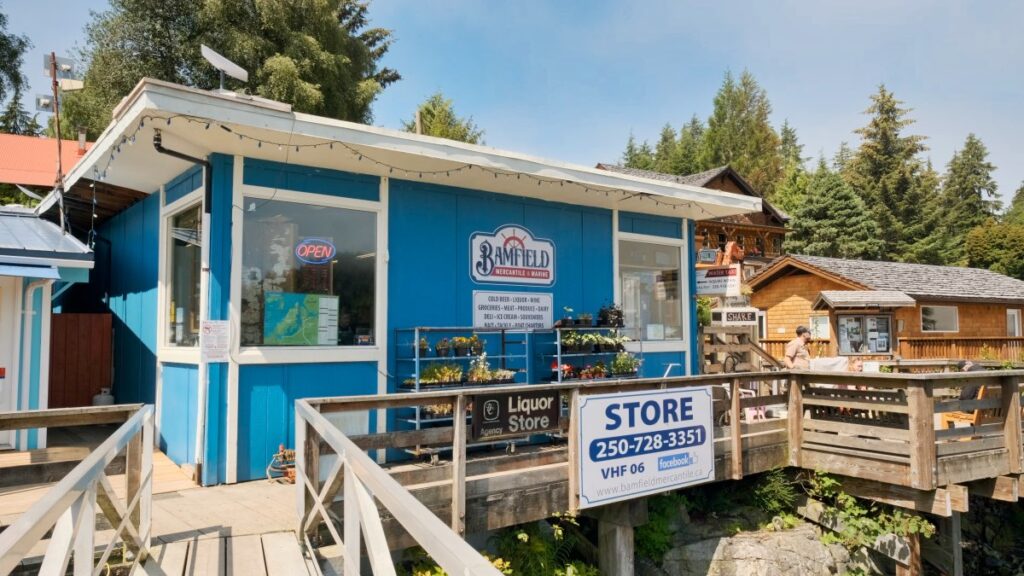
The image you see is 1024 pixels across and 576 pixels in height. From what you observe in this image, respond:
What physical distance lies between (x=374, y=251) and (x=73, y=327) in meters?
4.99

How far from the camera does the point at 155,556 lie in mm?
3893

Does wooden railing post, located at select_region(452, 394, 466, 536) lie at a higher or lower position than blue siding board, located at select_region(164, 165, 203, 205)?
lower

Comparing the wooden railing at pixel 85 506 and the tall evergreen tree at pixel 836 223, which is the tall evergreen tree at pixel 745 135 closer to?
the tall evergreen tree at pixel 836 223

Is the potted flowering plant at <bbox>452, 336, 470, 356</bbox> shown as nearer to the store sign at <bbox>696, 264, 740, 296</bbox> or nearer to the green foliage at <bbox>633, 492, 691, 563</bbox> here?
the green foliage at <bbox>633, 492, 691, 563</bbox>

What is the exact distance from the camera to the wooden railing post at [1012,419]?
A: 694 centimetres

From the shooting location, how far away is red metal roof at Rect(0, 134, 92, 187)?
47.0 feet

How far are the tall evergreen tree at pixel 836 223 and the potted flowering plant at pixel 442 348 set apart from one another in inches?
1246

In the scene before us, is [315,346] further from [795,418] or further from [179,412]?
[795,418]

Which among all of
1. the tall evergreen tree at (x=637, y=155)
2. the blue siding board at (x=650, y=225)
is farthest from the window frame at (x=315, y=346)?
the tall evergreen tree at (x=637, y=155)

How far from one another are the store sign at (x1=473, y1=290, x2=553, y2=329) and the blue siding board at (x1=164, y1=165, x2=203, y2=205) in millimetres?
3073

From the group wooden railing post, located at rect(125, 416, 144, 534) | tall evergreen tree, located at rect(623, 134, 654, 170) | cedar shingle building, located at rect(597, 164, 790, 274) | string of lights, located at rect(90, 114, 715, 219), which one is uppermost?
tall evergreen tree, located at rect(623, 134, 654, 170)

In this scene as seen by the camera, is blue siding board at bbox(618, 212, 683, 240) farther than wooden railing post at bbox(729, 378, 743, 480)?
Yes

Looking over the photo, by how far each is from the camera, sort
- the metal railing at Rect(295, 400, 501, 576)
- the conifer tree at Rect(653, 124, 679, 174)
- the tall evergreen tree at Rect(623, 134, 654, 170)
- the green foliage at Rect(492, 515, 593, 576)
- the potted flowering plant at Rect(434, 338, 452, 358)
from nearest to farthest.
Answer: the metal railing at Rect(295, 400, 501, 576), the green foliage at Rect(492, 515, 593, 576), the potted flowering plant at Rect(434, 338, 452, 358), the conifer tree at Rect(653, 124, 679, 174), the tall evergreen tree at Rect(623, 134, 654, 170)

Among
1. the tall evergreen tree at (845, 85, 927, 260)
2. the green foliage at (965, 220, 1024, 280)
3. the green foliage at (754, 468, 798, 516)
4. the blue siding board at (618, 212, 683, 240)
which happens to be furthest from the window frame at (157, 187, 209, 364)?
the green foliage at (965, 220, 1024, 280)
